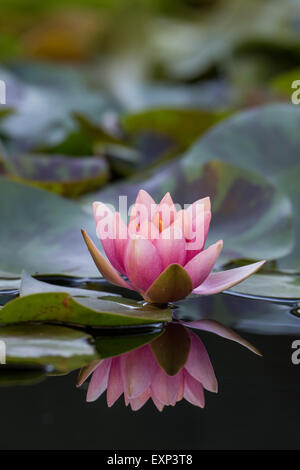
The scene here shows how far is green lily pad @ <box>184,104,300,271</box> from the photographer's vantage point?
1189mm

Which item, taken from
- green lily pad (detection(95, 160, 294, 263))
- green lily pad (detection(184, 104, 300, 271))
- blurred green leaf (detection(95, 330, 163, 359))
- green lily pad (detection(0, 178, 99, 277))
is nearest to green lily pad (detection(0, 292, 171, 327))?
blurred green leaf (detection(95, 330, 163, 359))

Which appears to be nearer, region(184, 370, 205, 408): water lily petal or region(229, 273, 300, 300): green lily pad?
region(184, 370, 205, 408): water lily petal

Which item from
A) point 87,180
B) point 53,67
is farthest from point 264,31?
point 87,180

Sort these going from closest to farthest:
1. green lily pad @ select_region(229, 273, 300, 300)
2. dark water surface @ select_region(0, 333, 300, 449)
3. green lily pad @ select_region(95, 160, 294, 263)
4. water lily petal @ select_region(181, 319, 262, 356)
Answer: dark water surface @ select_region(0, 333, 300, 449) < water lily petal @ select_region(181, 319, 262, 356) < green lily pad @ select_region(229, 273, 300, 300) < green lily pad @ select_region(95, 160, 294, 263)

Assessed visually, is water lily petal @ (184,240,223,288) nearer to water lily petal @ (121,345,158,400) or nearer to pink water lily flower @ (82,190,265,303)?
pink water lily flower @ (82,190,265,303)

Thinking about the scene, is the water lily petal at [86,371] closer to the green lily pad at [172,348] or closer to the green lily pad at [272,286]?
the green lily pad at [172,348]

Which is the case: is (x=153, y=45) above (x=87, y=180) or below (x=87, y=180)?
above

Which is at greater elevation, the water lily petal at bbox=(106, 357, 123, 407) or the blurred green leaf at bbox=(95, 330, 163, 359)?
the blurred green leaf at bbox=(95, 330, 163, 359)

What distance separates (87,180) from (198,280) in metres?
0.53

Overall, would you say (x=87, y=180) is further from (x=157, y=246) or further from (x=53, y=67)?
(x=53, y=67)

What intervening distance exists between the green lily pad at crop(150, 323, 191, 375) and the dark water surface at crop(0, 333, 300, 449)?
49 millimetres

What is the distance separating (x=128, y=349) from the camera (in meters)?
0.71

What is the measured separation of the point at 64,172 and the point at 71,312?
0.62 metres
